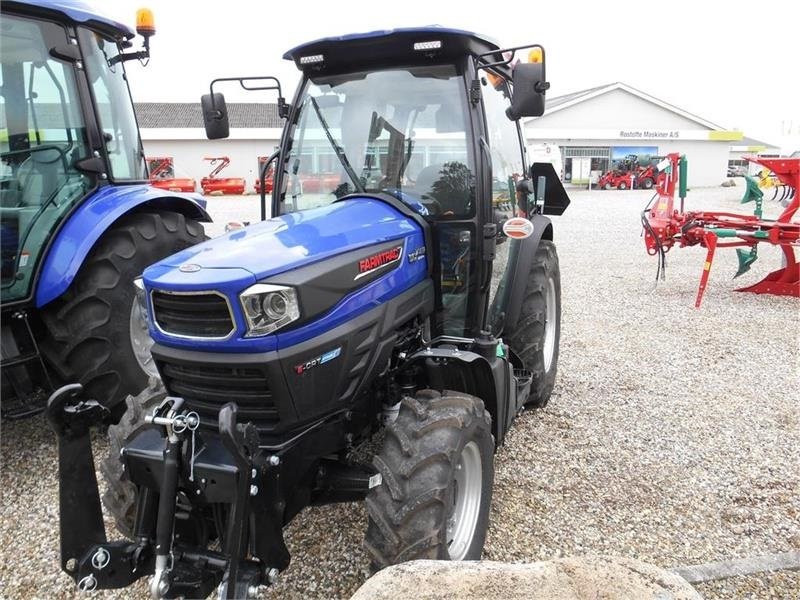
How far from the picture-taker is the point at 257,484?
1.99 m

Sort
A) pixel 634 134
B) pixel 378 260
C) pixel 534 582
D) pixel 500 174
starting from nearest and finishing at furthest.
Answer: pixel 534 582, pixel 378 260, pixel 500 174, pixel 634 134

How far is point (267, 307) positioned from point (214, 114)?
1668 millimetres

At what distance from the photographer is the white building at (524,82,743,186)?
3588 centimetres

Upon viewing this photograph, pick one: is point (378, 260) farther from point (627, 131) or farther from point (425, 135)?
point (627, 131)

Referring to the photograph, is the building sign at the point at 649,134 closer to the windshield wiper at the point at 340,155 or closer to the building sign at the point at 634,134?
the building sign at the point at 634,134

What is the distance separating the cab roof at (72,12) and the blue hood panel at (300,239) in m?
2.08

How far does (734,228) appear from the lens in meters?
7.34

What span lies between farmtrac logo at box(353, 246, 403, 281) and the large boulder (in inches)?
43.6

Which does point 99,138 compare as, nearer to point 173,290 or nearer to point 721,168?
point 173,290

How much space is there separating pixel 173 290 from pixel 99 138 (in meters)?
2.26

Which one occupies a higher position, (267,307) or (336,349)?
(267,307)

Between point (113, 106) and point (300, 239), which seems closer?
point (300, 239)

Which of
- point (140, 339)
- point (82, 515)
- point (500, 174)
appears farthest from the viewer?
point (140, 339)

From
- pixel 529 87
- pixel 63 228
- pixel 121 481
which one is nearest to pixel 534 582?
pixel 121 481
